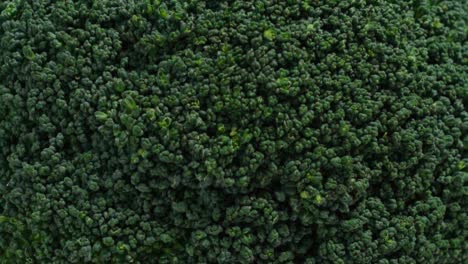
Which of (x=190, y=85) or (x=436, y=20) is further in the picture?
(x=436, y=20)

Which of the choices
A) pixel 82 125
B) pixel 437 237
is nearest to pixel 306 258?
pixel 437 237

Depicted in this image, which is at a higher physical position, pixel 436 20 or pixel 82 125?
pixel 436 20

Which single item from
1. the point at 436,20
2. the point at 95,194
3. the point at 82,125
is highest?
the point at 436,20

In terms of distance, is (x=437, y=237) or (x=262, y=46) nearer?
(x=262, y=46)

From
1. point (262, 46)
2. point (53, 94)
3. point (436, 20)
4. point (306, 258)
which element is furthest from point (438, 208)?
point (53, 94)

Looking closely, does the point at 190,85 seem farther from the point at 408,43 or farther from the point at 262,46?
the point at 408,43

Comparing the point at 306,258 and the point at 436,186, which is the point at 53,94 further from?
the point at 436,186
